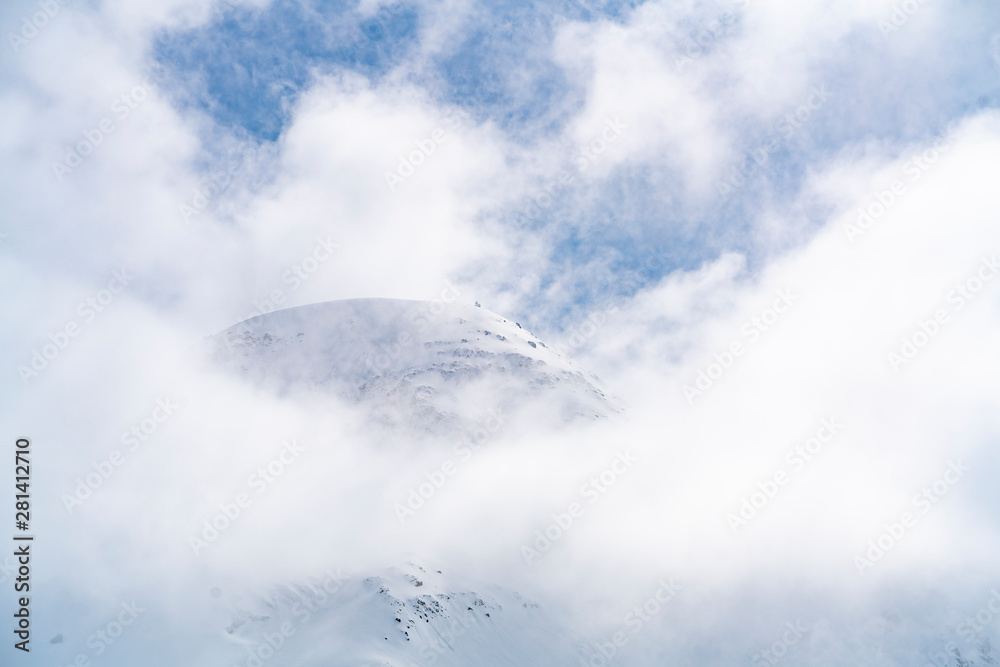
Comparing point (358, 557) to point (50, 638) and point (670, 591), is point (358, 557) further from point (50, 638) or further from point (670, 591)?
point (670, 591)

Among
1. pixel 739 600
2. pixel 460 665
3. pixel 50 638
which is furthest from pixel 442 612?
pixel 739 600

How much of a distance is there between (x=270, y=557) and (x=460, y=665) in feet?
174

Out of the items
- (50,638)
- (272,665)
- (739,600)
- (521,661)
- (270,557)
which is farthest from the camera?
(739,600)

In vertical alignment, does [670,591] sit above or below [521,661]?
above

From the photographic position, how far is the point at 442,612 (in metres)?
150

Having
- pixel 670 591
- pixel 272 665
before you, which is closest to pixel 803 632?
pixel 670 591

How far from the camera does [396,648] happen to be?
13100 centimetres

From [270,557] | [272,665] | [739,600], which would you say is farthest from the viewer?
[739,600]

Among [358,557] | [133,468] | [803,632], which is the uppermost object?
[133,468]

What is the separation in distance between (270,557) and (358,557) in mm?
19901

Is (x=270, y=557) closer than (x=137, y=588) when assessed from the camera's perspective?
No

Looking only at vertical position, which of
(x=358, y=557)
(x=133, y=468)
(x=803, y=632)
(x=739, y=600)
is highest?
(x=133, y=468)

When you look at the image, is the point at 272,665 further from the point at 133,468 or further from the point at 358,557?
the point at 133,468

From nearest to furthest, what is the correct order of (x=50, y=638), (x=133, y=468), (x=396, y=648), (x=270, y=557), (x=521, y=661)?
(x=50, y=638)
(x=396, y=648)
(x=521, y=661)
(x=270, y=557)
(x=133, y=468)
